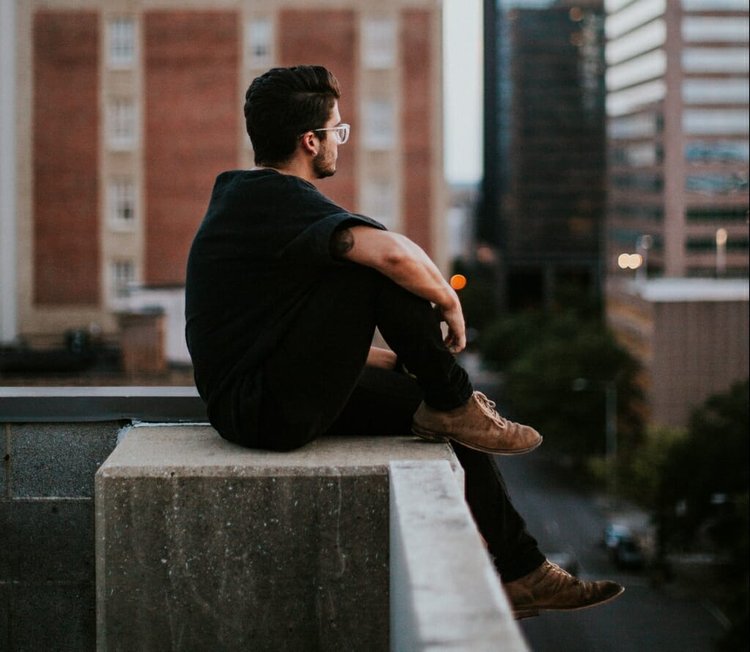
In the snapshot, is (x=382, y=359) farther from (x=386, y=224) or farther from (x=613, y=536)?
(x=386, y=224)

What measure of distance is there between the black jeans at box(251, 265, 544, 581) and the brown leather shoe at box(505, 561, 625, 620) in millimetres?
35

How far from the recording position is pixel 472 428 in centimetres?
350

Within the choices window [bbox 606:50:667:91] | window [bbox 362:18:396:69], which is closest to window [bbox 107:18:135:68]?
window [bbox 362:18:396:69]

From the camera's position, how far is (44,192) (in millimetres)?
47125

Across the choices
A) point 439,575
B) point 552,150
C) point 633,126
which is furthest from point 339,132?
point 552,150

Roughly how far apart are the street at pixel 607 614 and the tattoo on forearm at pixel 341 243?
25527 millimetres

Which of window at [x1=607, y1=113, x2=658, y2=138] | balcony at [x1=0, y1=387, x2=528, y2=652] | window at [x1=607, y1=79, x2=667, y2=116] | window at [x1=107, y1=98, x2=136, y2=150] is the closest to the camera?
balcony at [x1=0, y1=387, x2=528, y2=652]

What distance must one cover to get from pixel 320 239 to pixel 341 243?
61 mm

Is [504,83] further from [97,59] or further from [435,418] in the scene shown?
[435,418]

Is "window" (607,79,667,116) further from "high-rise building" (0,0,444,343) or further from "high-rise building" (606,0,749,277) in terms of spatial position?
"high-rise building" (0,0,444,343)

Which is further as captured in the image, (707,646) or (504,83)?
(504,83)

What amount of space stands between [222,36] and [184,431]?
144 feet

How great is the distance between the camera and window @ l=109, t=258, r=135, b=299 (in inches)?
1855

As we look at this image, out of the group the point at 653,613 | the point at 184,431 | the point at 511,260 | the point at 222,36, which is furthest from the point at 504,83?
the point at 184,431
